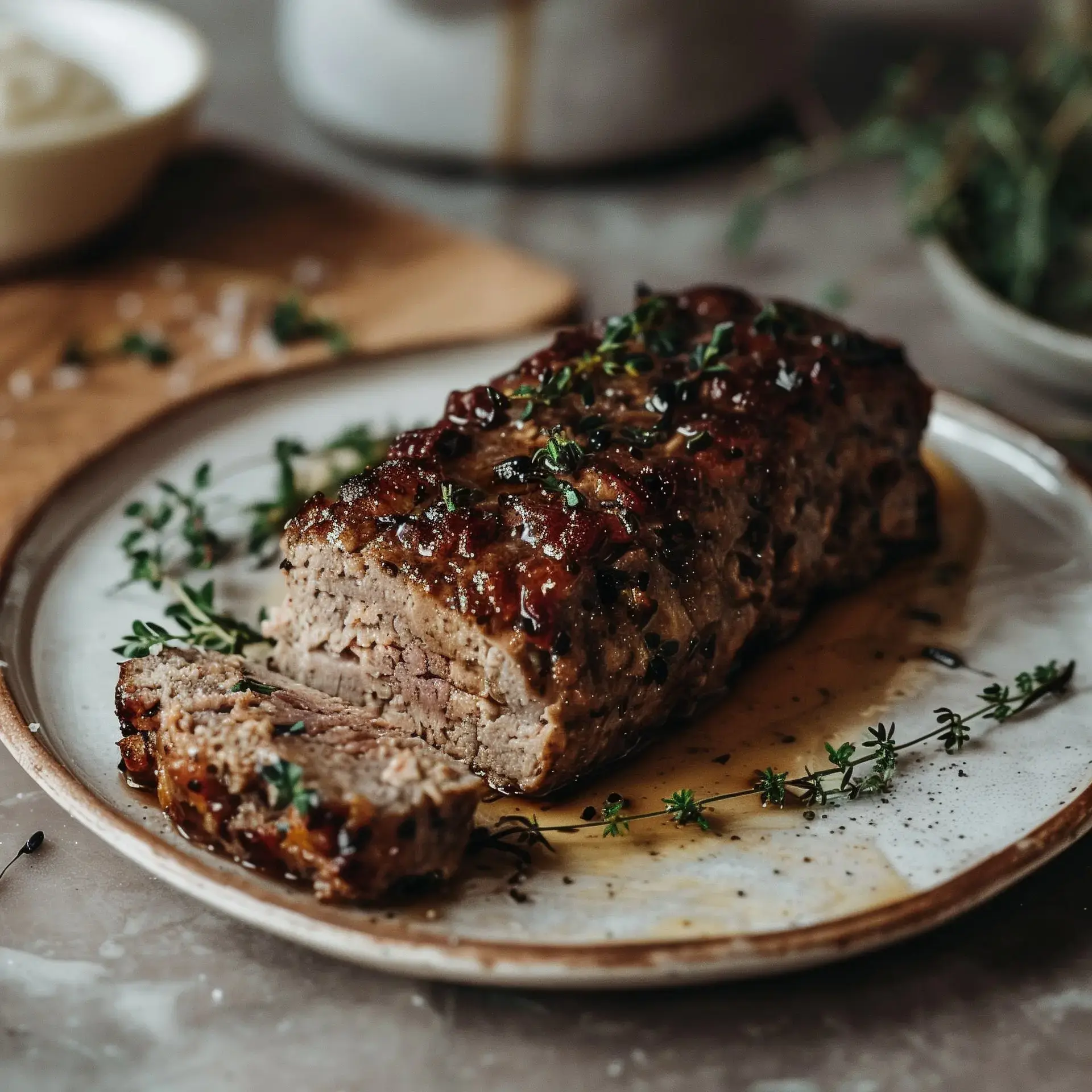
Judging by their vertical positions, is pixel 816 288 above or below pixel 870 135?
below

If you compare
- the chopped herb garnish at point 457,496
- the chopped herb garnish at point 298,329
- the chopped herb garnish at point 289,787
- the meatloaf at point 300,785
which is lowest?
the chopped herb garnish at point 298,329

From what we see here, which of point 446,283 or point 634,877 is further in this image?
point 446,283

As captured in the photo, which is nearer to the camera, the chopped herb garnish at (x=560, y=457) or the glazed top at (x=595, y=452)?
the glazed top at (x=595, y=452)

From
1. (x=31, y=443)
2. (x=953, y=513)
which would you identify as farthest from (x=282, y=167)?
(x=953, y=513)

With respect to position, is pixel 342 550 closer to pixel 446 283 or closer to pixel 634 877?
pixel 634 877

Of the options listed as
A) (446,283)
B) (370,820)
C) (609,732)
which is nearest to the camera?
(370,820)

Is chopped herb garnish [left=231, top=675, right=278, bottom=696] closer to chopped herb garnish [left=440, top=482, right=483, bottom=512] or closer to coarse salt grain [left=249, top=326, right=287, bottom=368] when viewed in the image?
chopped herb garnish [left=440, top=482, right=483, bottom=512]

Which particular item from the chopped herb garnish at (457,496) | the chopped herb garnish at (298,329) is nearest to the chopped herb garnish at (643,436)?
the chopped herb garnish at (457,496)

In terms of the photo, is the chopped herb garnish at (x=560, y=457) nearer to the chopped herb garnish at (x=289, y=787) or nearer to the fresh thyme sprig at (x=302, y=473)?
the fresh thyme sprig at (x=302, y=473)
